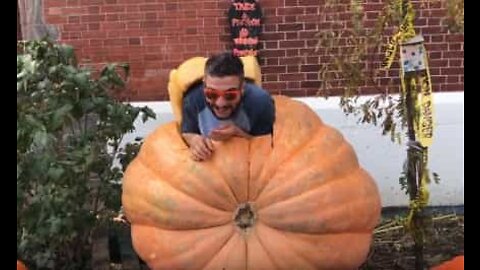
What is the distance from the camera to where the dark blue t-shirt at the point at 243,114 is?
11.4ft

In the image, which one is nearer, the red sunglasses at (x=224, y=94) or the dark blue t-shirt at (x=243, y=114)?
the red sunglasses at (x=224, y=94)

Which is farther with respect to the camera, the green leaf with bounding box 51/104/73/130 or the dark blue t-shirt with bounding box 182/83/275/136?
the green leaf with bounding box 51/104/73/130

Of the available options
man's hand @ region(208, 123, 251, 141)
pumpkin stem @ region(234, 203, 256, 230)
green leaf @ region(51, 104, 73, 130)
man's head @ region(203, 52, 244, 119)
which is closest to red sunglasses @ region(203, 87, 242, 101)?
man's head @ region(203, 52, 244, 119)

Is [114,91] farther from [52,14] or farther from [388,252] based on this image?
[388,252]

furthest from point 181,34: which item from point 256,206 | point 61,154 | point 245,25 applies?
point 256,206

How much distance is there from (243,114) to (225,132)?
Result: 13 centimetres

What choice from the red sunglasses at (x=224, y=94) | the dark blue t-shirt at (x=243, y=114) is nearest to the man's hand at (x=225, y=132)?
the dark blue t-shirt at (x=243, y=114)

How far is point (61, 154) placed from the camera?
4098 millimetres

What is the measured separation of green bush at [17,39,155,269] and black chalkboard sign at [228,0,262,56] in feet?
5.16

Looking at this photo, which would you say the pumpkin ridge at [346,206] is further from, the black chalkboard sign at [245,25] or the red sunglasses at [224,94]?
the black chalkboard sign at [245,25]

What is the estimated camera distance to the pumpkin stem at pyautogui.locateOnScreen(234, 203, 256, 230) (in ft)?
11.1

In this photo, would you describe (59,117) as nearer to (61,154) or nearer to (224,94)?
(61,154)

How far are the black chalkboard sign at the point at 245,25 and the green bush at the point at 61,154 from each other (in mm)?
1573

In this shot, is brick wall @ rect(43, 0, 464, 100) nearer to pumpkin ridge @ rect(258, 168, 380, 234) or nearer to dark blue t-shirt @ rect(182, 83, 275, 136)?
dark blue t-shirt @ rect(182, 83, 275, 136)
